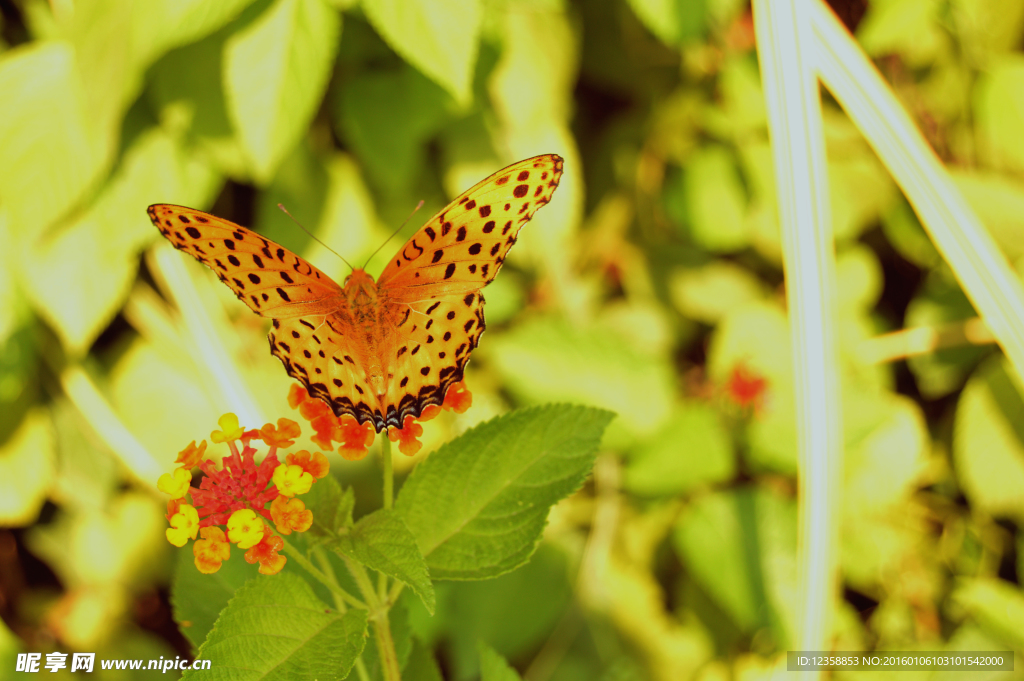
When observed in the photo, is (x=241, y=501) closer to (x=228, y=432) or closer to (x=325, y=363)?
(x=228, y=432)

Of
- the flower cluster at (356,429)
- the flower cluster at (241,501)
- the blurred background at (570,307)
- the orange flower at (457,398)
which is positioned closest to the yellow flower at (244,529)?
the flower cluster at (241,501)

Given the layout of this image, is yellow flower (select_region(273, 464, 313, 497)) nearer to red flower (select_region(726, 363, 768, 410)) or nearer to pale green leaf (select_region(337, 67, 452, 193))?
pale green leaf (select_region(337, 67, 452, 193))

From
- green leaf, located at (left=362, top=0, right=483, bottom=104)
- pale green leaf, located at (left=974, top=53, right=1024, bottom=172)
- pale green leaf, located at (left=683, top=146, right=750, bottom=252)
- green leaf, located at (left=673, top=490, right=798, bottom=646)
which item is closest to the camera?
green leaf, located at (left=362, top=0, right=483, bottom=104)

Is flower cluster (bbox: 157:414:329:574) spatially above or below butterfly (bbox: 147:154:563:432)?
below

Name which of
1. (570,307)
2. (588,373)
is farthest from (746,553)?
(570,307)

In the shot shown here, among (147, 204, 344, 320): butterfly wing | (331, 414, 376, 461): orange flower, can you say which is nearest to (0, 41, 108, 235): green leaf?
(147, 204, 344, 320): butterfly wing

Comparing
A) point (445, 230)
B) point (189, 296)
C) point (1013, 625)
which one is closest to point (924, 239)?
point (1013, 625)
